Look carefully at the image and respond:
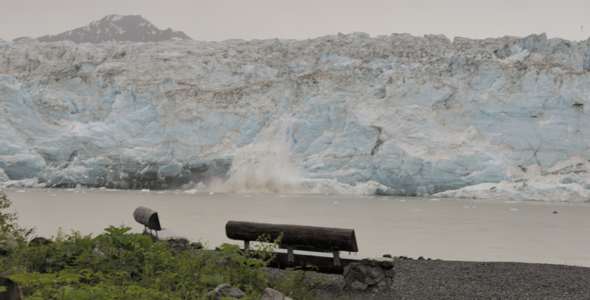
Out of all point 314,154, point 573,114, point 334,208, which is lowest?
point 334,208

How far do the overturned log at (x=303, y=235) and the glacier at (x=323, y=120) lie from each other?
2394 centimetres

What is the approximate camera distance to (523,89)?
33156mm

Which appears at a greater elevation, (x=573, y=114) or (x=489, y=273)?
(x=573, y=114)

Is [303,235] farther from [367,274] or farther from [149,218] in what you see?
[149,218]

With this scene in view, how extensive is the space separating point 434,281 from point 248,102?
30.8 meters

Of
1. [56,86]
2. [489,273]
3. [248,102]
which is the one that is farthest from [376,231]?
[56,86]

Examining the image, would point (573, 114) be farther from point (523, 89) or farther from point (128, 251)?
point (128, 251)

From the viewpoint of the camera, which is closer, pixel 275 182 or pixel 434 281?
pixel 434 281

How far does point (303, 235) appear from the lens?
24.0 feet

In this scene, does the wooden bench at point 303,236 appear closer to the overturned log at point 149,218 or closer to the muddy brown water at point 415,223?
the muddy brown water at point 415,223

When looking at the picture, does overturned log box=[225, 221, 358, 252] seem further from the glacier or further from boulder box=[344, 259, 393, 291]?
the glacier

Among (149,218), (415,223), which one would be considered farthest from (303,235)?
(415,223)

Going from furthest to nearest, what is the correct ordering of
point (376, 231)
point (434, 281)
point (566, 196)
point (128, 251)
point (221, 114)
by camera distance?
1. point (221, 114)
2. point (566, 196)
3. point (376, 231)
4. point (434, 281)
5. point (128, 251)

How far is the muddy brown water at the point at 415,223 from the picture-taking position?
11.8 m
